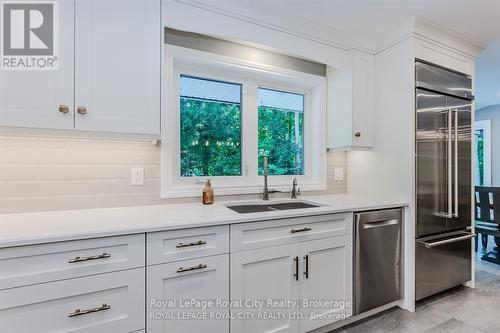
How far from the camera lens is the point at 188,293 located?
139 centimetres

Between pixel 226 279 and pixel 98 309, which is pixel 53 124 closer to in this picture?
pixel 98 309

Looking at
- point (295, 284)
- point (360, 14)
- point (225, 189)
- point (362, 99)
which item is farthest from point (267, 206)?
point (360, 14)

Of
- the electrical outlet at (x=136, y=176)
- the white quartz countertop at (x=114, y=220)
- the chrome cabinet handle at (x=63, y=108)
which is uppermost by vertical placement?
the chrome cabinet handle at (x=63, y=108)

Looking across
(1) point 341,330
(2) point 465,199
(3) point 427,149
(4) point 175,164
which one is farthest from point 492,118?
(4) point 175,164

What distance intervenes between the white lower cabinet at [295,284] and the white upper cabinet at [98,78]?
103 cm

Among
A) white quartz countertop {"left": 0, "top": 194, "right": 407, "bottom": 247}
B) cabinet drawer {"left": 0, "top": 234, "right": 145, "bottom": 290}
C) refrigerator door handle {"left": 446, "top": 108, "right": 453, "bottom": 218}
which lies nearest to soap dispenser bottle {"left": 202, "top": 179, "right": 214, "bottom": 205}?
white quartz countertop {"left": 0, "top": 194, "right": 407, "bottom": 247}

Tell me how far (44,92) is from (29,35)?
31 cm

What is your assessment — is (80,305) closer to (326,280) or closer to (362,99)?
(326,280)

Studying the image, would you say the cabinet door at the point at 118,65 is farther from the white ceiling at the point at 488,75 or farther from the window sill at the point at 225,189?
the white ceiling at the point at 488,75

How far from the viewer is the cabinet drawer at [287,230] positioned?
1519 mm

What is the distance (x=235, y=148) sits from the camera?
229 centimetres

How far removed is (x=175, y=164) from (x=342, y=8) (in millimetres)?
1725

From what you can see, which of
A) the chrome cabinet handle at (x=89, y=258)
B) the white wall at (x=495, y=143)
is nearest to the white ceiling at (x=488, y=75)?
the white wall at (x=495, y=143)

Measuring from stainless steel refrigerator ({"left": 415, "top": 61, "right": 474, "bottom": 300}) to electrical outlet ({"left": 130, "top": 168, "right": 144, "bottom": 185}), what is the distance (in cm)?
216
